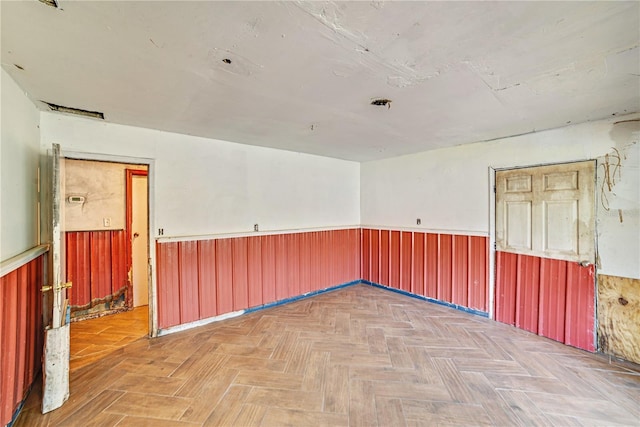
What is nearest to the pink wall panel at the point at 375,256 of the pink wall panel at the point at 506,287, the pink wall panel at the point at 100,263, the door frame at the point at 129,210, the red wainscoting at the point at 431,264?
the red wainscoting at the point at 431,264

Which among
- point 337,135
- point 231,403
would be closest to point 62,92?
point 337,135

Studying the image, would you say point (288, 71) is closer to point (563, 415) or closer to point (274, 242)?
point (274, 242)

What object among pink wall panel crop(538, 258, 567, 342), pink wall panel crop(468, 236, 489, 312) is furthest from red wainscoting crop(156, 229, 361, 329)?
pink wall panel crop(538, 258, 567, 342)

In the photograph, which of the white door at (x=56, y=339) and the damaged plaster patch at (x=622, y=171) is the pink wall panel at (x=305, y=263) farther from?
the damaged plaster patch at (x=622, y=171)

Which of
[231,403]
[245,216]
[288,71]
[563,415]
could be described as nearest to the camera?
[288,71]

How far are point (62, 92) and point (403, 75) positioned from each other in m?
2.49

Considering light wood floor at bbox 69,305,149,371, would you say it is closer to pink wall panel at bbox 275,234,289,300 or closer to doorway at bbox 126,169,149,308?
doorway at bbox 126,169,149,308

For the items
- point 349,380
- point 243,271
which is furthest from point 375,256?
point 349,380

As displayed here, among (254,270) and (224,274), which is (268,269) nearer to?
(254,270)

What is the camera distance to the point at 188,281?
320 centimetres

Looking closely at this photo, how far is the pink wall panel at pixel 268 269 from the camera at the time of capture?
384cm

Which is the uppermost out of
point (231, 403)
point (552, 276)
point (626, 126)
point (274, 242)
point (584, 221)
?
point (626, 126)

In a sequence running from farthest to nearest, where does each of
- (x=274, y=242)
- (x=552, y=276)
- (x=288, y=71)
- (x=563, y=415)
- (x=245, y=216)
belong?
(x=274, y=242) < (x=245, y=216) < (x=552, y=276) < (x=563, y=415) < (x=288, y=71)

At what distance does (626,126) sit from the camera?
2465mm
